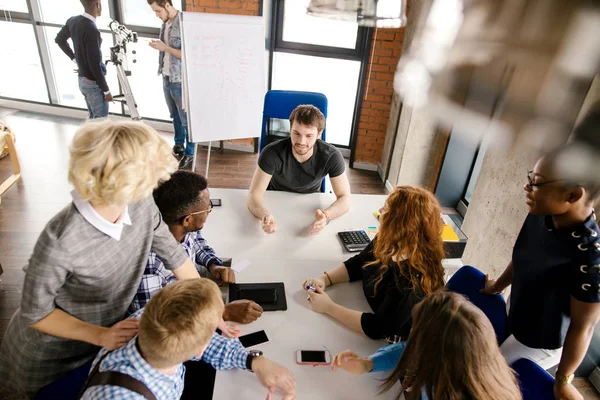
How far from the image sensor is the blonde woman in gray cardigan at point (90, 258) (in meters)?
1.05

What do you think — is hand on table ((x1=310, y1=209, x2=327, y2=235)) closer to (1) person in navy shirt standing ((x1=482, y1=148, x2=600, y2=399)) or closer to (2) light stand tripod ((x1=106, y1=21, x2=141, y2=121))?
(1) person in navy shirt standing ((x1=482, y1=148, x2=600, y2=399))

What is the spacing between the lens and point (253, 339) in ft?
4.57

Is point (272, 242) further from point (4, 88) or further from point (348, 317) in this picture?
point (4, 88)

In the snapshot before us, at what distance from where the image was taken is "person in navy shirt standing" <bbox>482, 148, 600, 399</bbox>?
1167 mm

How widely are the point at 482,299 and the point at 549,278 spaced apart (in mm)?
273

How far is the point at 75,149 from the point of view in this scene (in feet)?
3.49

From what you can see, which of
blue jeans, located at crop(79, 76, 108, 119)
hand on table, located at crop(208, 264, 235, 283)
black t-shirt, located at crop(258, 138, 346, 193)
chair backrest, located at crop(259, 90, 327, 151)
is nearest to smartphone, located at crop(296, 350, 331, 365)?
hand on table, located at crop(208, 264, 235, 283)

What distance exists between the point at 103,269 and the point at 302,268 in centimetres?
85

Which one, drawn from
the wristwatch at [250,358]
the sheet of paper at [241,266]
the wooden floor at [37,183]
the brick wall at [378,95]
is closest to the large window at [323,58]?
the brick wall at [378,95]

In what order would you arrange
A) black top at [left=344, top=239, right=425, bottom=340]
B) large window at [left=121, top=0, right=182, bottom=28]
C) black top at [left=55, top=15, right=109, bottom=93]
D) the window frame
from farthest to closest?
large window at [left=121, top=0, right=182, bottom=28]
the window frame
black top at [left=55, top=15, right=109, bottom=93]
black top at [left=344, top=239, right=425, bottom=340]

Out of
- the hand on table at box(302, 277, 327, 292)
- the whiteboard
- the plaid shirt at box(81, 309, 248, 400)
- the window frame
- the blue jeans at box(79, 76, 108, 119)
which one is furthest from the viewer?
the window frame

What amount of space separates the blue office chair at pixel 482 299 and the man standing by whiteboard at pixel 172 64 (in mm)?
2904

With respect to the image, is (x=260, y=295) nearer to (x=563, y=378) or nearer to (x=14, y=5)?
(x=563, y=378)

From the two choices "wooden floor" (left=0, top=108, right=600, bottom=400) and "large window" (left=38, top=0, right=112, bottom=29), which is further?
"large window" (left=38, top=0, right=112, bottom=29)
